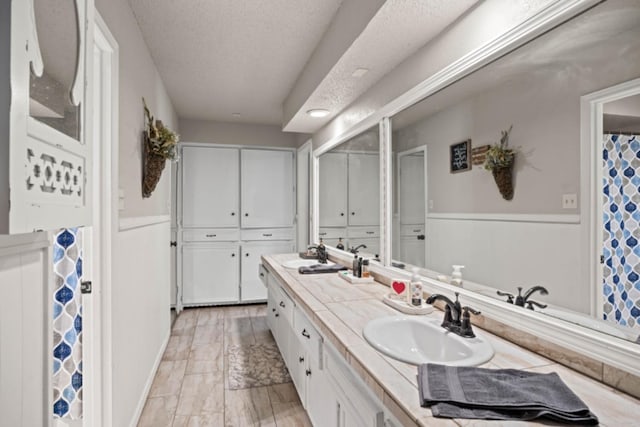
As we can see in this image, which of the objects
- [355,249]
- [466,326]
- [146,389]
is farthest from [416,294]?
[146,389]

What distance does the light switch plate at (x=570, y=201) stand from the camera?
3.57 ft

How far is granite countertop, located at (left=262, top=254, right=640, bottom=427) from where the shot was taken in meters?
0.84

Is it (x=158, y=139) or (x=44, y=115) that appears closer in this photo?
(x=44, y=115)

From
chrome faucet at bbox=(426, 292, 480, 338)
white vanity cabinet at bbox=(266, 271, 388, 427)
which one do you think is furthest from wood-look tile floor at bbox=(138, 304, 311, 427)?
chrome faucet at bbox=(426, 292, 480, 338)

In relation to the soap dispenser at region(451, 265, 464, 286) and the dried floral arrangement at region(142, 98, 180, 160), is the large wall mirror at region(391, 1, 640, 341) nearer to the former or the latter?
the soap dispenser at region(451, 265, 464, 286)

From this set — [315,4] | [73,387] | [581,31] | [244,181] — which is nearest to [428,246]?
[581,31]

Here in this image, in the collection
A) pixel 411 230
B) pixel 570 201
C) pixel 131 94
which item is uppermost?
pixel 131 94

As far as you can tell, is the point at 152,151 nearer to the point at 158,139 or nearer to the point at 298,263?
the point at 158,139

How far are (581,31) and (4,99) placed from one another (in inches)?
55.8

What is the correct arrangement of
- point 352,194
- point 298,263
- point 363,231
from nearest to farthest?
point 363,231
point 352,194
point 298,263

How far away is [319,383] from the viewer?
1751mm

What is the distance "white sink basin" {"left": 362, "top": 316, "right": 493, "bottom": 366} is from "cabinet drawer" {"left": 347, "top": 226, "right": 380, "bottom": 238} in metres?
1.07

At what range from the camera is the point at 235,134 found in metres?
4.80

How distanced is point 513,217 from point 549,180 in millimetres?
213
